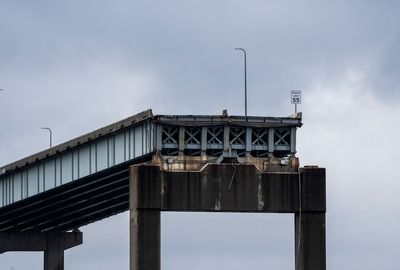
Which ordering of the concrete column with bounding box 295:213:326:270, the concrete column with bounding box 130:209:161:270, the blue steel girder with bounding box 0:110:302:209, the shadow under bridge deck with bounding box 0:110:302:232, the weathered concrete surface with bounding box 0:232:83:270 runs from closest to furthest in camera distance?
the concrete column with bounding box 130:209:161:270
the blue steel girder with bounding box 0:110:302:209
the shadow under bridge deck with bounding box 0:110:302:232
the concrete column with bounding box 295:213:326:270
the weathered concrete surface with bounding box 0:232:83:270

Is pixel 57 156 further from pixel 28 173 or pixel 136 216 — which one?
pixel 136 216

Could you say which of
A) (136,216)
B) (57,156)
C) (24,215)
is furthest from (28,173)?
(136,216)

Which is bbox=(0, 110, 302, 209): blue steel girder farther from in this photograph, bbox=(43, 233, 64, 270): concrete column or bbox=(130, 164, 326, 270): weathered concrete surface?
bbox=(43, 233, 64, 270): concrete column

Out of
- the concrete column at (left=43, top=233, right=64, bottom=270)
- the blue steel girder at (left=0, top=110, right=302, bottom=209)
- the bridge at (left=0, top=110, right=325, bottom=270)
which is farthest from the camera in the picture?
the concrete column at (left=43, top=233, right=64, bottom=270)

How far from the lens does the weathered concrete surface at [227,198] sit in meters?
128

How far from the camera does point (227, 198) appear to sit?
130m

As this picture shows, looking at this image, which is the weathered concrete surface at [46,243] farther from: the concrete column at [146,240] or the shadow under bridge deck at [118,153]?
the concrete column at [146,240]

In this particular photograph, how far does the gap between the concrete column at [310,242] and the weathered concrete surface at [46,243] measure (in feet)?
226

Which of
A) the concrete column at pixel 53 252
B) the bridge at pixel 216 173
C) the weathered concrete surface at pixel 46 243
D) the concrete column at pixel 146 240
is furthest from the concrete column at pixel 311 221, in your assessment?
the concrete column at pixel 53 252

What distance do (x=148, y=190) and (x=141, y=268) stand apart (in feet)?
16.4

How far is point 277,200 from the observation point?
430 ft

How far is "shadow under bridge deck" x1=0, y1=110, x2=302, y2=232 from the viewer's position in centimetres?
12950

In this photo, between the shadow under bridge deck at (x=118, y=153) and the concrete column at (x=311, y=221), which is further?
the concrete column at (x=311, y=221)

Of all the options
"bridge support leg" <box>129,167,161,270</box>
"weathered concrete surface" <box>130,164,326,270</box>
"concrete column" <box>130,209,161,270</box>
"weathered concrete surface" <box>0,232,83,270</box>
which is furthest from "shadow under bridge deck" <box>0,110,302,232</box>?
"weathered concrete surface" <box>0,232,83,270</box>
